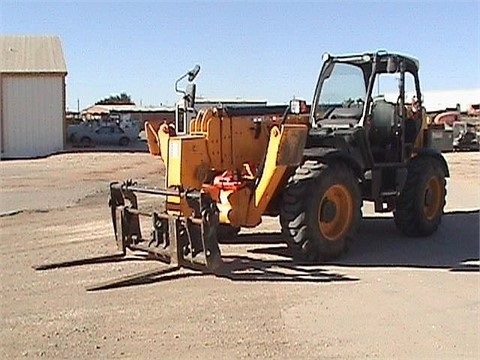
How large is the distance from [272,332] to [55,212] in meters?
8.83

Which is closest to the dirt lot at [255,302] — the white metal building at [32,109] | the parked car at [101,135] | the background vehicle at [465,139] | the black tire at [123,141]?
the white metal building at [32,109]

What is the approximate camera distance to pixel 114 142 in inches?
1774

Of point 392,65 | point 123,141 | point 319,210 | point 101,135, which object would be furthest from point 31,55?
point 319,210

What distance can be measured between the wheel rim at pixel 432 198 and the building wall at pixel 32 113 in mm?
27493

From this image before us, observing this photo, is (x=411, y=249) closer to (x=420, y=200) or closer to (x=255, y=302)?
(x=420, y=200)

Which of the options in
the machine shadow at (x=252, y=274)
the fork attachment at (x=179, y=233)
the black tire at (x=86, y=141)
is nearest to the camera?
the machine shadow at (x=252, y=274)

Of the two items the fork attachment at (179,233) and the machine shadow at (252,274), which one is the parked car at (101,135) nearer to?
the fork attachment at (179,233)

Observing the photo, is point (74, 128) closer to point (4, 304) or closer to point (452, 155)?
point (452, 155)

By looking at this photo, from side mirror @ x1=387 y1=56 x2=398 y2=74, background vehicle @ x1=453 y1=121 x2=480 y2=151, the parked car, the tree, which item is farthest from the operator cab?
the tree

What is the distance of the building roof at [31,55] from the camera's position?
38000 millimetres

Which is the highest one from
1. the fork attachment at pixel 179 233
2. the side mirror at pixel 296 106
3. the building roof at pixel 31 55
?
the building roof at pixel 31 55

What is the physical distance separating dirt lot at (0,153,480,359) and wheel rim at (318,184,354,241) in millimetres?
383

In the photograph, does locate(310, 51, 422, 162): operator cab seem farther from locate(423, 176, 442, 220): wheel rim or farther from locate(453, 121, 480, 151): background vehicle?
locate(453, 121, 480, 151): background vehicle

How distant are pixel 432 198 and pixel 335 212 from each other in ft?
8.89
